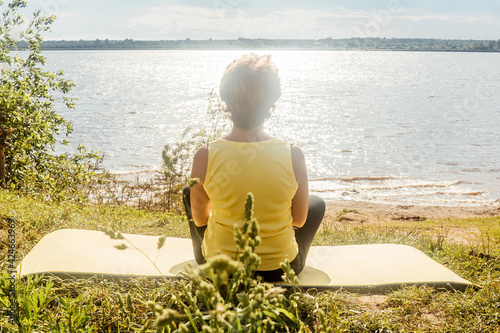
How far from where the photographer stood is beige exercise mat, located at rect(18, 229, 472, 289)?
3553mm

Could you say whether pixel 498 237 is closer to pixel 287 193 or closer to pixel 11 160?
pixel 287 193

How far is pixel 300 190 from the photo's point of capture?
3086 millimetres

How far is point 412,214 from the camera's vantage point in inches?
499

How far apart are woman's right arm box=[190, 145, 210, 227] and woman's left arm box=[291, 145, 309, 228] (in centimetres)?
57

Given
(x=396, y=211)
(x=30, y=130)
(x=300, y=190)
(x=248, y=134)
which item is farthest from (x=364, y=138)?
(x=248, y=134)

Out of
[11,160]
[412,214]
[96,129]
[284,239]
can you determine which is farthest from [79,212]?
[96,129]

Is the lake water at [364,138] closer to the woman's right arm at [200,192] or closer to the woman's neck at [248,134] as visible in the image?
the woman's right arm at [200,192]

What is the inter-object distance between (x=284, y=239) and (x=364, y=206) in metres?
11.1

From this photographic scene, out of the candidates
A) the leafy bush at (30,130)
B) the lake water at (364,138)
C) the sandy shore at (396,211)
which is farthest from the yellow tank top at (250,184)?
the lake water at (364,138)

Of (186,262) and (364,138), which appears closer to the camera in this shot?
(186,262)

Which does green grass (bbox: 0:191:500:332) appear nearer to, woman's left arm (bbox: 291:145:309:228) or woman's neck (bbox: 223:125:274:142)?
woman's left arm (bbox: 291:145:309:228)

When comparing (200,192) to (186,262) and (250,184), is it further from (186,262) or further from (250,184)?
(186,262)

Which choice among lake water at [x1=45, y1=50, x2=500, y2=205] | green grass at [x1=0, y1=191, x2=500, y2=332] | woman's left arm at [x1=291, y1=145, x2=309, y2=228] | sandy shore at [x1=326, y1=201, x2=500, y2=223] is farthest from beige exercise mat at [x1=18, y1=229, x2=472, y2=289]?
lake water at [x1=45, y1=50, x2=500, y2=205]

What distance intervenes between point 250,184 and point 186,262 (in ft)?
3.42
